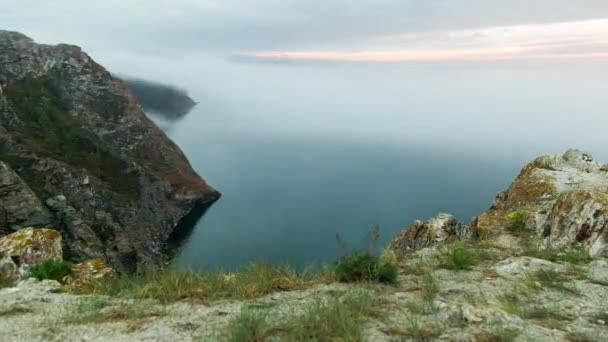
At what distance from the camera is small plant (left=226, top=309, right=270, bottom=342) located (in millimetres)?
7145

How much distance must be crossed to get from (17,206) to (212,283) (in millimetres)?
119780

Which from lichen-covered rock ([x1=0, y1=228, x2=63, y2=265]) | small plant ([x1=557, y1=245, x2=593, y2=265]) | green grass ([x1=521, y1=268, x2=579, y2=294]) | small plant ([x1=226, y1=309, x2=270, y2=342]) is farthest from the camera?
lichen-covered rock ([x1=0, y1=228, x2=63, y2=265])

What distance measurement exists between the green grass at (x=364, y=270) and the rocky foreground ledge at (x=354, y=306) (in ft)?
0.89

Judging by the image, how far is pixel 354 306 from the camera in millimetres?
8422

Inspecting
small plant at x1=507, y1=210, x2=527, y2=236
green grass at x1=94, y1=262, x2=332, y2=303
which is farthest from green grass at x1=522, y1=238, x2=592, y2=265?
green grass at x1=94, y1=262, x2=332, y2=303

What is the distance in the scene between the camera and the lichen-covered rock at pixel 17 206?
107 metres

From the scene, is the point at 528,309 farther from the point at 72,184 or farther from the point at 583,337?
the point at 72,184

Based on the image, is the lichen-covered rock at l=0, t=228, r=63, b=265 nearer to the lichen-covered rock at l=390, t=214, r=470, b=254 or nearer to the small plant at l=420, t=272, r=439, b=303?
the small plant at l=420, t=272, r=439, b=303

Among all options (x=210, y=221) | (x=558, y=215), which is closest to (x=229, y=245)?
(x=210, y=221)

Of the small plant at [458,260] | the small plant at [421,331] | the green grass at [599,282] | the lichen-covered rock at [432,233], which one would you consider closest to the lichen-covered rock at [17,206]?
the lichen-covered rock at [432,233]

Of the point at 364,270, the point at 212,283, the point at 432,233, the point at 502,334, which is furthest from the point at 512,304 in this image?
the point at 432,233

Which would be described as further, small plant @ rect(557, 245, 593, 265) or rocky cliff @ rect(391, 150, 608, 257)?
rocky cliff @ rect(391, 150, 608, 257)

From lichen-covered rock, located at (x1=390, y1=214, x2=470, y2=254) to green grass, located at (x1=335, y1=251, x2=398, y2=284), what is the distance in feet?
36.3

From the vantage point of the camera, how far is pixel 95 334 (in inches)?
300
